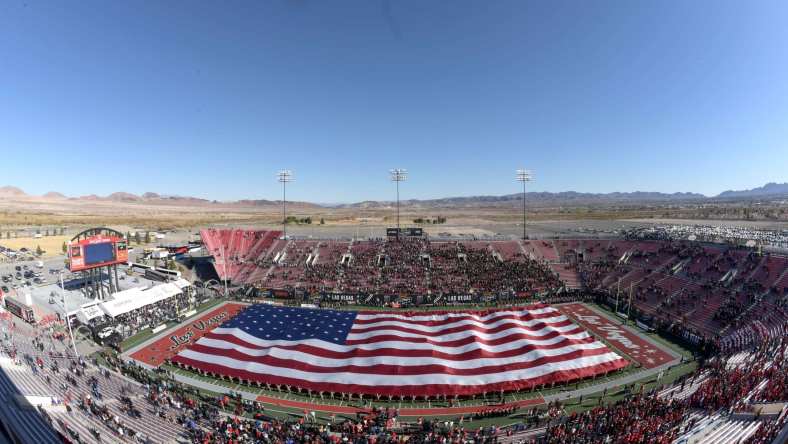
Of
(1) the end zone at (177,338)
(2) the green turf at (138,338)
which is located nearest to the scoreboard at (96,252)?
(2) the green turf at (138,338)

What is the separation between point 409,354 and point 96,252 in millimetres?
30630

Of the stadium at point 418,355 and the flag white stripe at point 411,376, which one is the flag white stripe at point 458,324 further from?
the flag white stripe at point 411,376

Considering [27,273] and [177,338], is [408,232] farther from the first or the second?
[27,273]

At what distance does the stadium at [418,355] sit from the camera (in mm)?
15852

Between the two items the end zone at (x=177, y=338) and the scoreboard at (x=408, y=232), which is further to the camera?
the scoreboard at (x=408, y=232)

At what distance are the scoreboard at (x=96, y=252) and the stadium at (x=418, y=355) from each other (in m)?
0.14

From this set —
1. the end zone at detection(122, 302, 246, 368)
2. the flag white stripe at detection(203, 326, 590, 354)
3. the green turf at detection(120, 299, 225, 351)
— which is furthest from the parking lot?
A: the flag white stripe at detection(203, 326, 590, 354)

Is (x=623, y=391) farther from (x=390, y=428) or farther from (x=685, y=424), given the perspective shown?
(x=390, y=428)

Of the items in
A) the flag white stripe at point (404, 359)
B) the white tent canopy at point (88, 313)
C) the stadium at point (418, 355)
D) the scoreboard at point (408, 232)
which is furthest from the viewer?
the scoreboard at point (408, 232)

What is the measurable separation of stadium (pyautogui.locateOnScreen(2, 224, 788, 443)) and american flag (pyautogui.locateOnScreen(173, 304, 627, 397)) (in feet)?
0.42

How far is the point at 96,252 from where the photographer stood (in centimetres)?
3203

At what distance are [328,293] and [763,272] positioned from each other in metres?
42.6

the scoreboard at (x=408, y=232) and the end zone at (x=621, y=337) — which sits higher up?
the scoreboard at (x=408, y=232)

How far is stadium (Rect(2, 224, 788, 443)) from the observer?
624 inches
